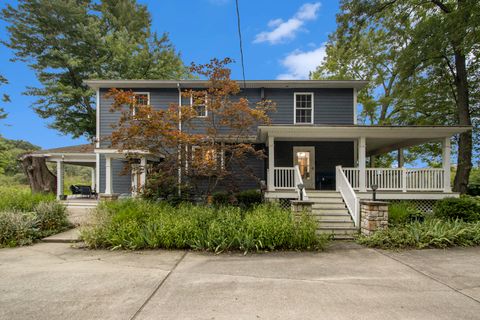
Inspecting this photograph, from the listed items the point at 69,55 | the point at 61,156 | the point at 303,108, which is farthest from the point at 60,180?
the point at 303,108

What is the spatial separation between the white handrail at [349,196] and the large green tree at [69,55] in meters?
14.1

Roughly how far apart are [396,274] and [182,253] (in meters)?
4.10

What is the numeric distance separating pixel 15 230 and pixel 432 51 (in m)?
16.8

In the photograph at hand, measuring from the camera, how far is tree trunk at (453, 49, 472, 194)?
413 inches

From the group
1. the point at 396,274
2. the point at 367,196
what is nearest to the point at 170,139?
the point at 396,274

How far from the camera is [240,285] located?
3.61 metres

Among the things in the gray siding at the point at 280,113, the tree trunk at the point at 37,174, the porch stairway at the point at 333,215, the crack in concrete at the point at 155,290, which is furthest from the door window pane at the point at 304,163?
the tree trunk at the point at 37,174

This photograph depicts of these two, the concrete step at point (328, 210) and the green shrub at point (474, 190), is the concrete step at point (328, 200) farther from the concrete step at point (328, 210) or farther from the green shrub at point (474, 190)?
the green shrub at point (474, 190)

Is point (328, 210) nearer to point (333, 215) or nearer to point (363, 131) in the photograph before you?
point (333, 215)

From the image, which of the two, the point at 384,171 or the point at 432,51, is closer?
the point at 384,171

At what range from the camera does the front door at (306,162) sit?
11141mm

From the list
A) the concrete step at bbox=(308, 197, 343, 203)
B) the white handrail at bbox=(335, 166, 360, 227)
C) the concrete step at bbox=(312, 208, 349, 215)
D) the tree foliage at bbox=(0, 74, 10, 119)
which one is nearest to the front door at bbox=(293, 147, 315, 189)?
the white handrail at bbox=(335, 166, 360, 227)

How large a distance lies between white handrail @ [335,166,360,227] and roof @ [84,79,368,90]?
4797 mm

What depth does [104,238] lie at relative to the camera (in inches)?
221
